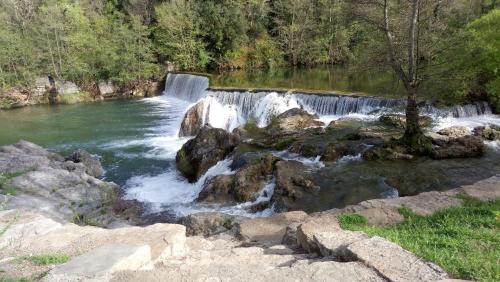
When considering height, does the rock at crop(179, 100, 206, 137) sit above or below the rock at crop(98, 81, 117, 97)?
below

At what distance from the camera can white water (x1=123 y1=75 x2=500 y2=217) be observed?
12781mm

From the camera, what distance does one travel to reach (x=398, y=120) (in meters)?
16.6

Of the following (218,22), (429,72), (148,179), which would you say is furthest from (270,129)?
(218,22)

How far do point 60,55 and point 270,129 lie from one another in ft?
76.2

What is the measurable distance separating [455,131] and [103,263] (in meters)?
14.3

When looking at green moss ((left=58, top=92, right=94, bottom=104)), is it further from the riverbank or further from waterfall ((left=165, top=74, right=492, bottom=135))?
the riverbank

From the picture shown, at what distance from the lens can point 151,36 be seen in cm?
3916

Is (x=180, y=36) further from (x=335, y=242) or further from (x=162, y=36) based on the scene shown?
(x=335, y=242)

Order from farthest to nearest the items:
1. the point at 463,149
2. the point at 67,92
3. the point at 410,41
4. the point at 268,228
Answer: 1. the point at 67,92
2. the point at 463,149
3. the point at 410,41
4. the point at 268,228

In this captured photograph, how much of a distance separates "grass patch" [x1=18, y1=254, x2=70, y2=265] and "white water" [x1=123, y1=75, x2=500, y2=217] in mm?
6650

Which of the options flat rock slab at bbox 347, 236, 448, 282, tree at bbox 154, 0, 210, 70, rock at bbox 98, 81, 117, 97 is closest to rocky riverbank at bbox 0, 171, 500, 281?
flat rock slab at bbox 347, 236, 448, 282

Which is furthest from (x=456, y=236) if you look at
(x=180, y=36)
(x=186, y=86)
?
(x=180, y=36)

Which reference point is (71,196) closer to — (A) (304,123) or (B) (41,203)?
(B) (41,203)

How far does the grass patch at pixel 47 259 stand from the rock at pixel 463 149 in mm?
11645
